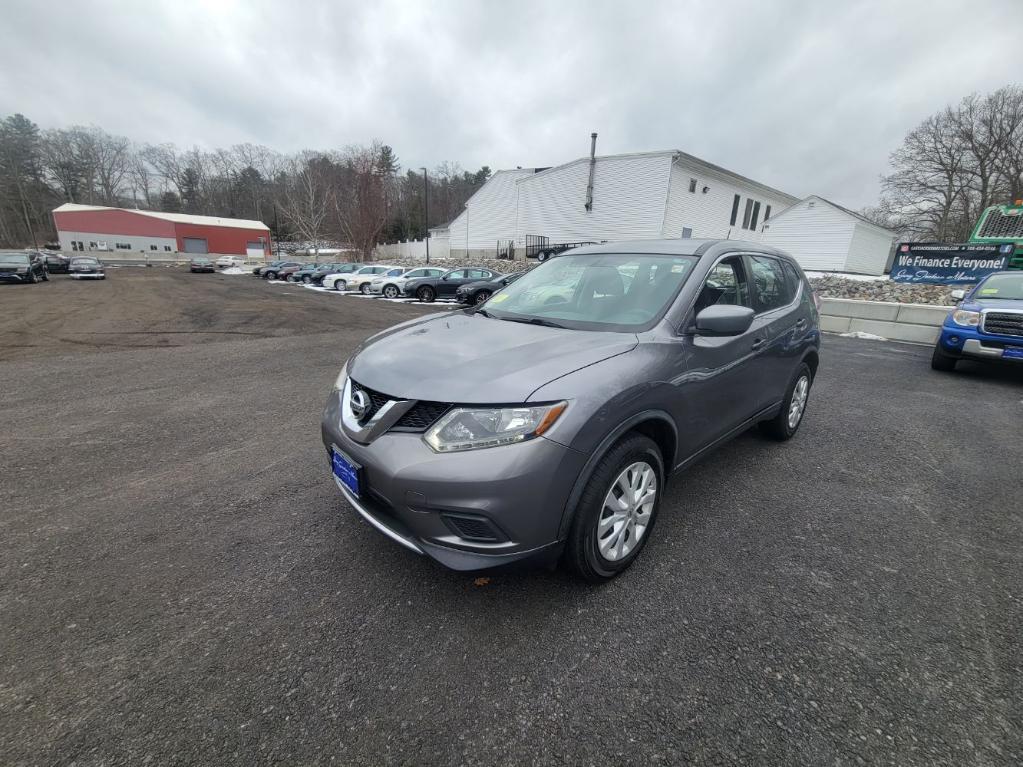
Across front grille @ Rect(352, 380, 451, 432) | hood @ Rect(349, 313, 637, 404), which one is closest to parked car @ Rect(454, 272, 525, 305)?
hood @ Rect(349, 313, 637, 404)

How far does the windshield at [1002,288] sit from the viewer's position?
6.25 m

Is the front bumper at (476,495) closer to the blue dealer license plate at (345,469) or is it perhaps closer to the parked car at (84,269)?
the blue dealer license plate at (345,469)

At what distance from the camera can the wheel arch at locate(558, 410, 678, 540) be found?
194cm

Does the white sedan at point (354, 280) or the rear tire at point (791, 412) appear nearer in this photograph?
the rear tire at point (791, 412)

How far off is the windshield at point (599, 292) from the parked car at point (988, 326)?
236 inches

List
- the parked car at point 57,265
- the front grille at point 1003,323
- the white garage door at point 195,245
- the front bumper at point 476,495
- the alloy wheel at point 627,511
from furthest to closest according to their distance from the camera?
1. the white garage door at point 195,245
2. the parked car at point 57,265
3. the front grille at point 1003,323
4. the alloy wheel at point 627,511
5. the front bumper at point 476,495

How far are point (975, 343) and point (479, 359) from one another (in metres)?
7.60

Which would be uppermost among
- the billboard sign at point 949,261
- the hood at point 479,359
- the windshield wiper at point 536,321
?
the billboard sign at point 949,261

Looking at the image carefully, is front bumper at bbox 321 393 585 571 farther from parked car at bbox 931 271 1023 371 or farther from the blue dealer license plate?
parked car at bbox 931 271 1023 371

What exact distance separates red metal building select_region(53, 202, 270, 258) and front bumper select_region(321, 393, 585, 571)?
67.6 m

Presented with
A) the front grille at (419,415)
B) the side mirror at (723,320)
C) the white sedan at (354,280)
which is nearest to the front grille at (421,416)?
the front grille at (419,415)

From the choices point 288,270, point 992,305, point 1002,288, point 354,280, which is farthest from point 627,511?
point 288,270

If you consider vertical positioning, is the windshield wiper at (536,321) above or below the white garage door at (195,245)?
below

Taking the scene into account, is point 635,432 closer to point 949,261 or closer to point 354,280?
point 949,261
